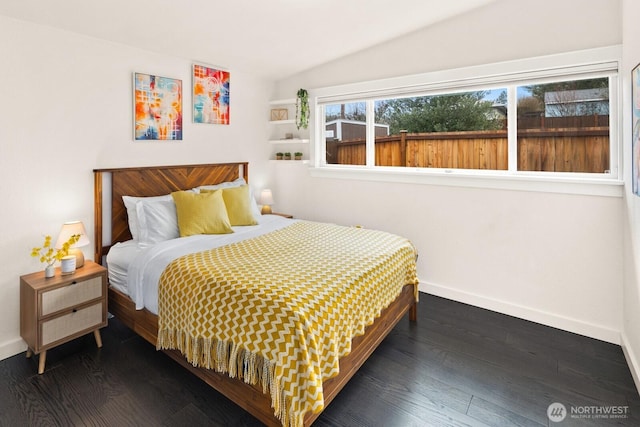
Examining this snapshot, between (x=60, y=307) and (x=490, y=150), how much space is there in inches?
144

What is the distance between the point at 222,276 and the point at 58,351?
1535 mm

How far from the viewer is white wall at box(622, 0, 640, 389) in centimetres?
220

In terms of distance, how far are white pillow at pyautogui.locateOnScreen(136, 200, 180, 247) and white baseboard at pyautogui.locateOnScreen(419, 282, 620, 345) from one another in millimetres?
2470

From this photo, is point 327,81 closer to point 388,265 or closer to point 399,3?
point 399,3

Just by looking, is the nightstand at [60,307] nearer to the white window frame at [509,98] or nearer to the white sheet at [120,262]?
the white sheet at [120,262]

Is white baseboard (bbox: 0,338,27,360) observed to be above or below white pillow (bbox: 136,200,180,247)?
below

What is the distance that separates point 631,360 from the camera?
237 centimetres

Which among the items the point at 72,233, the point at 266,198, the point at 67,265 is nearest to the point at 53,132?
the point at 72,233

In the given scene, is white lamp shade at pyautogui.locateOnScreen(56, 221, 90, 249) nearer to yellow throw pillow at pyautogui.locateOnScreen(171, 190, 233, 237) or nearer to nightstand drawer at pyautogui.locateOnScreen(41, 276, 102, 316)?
nightstand drawer at pyautogui.locateOnScreen(41, 276, 102, 316)

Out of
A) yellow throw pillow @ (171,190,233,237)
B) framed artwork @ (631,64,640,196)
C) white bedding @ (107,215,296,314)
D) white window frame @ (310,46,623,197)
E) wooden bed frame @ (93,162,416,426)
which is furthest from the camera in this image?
yellow throw pillow @ (171,190,233,237)

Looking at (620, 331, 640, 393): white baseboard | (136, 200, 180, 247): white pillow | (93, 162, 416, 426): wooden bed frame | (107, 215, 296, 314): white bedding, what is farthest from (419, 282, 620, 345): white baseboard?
(136, 200, 180, 247): white pillow

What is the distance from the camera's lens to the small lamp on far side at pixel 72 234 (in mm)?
2588

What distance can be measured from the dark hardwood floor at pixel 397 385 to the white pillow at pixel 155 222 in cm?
76

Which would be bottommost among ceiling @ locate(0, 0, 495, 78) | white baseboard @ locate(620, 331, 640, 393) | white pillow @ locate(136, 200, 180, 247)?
white baseboard @ locate(620, 331, 640, 393)
